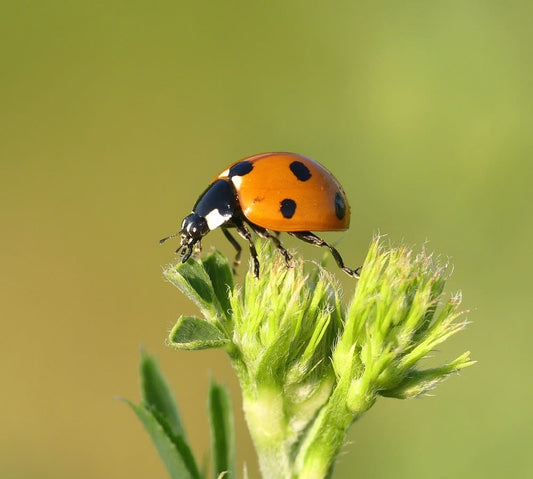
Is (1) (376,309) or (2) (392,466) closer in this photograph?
(1) (376,309)

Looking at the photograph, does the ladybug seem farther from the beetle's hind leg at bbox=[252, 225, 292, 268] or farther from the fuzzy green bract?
the fuzzy green bract

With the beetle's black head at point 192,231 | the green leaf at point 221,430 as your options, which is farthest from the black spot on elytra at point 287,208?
the green leaf at point 221,430

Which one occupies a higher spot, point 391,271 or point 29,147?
point 29,147

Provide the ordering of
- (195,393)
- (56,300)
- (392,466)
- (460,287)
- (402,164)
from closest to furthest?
1. (392,466)
2. (460,287)
3. (402,164)
4. (195,393)
5. (56,300)

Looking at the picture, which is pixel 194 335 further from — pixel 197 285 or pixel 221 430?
pixel 221 430

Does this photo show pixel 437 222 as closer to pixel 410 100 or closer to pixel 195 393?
pixel 410 100

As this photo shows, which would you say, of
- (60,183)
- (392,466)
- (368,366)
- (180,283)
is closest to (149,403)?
(180,283)
